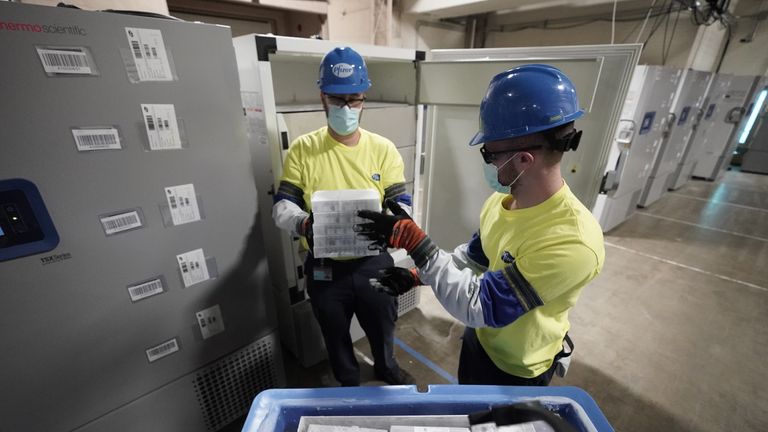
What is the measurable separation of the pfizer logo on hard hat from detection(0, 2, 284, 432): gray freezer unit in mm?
401

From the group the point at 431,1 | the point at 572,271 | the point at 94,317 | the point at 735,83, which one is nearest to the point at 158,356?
the point at 94,317

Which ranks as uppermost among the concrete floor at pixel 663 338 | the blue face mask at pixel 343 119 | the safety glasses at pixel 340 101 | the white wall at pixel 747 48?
the white wall at pixel 747 48

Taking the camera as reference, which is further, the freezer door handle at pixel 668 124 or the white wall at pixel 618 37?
the white wall at pixel 618 37

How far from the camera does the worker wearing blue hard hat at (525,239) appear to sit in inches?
32.2

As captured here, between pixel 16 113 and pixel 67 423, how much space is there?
1.06m

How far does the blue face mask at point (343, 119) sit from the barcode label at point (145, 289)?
3.11 feet

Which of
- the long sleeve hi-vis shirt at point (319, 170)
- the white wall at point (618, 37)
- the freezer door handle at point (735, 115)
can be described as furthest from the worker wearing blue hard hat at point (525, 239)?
the freezer door handle at point (735, 115)

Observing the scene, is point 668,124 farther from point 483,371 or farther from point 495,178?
point 483,371

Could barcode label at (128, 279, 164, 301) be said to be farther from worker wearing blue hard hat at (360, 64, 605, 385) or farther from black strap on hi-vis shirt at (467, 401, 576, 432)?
black strap on hi-vis shirt at (467, 401, 576, 432)

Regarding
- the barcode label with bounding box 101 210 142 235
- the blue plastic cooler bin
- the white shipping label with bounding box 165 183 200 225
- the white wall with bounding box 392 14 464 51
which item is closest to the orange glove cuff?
the blue plastic cooler bin

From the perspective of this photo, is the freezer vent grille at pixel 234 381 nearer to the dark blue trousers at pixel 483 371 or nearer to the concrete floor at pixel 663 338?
the concrete floor at pixel 663 338

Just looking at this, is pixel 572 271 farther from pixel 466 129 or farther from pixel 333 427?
pixel 466 129

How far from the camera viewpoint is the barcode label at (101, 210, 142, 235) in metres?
1.04

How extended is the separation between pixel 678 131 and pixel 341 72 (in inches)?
212
